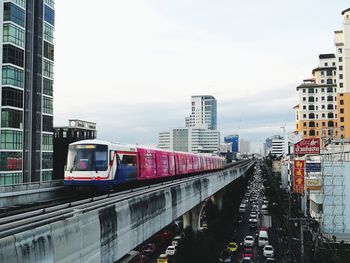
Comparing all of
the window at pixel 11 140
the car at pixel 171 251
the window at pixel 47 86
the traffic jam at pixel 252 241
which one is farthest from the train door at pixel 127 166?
the window at pixel 47 86

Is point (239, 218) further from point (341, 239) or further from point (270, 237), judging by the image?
point (341, 239)

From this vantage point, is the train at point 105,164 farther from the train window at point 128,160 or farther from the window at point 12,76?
the window at point 12,76

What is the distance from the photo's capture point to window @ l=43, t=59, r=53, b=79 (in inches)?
1925

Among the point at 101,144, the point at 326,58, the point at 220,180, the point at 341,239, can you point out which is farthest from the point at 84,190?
the point at 326,58

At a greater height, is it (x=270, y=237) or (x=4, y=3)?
(x=4, y=3)

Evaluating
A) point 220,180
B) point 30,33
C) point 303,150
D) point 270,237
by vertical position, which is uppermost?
point 30,33

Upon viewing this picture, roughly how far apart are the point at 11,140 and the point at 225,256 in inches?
961

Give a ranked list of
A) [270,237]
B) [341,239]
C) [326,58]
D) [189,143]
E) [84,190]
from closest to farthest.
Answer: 1. [84,190]
2. [341,239]
3. [270,237]
4. [326,58]
5. [189,143]

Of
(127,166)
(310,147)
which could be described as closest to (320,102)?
(310,147)

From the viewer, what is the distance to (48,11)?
49.5m

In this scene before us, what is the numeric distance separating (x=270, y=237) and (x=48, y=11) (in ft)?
130

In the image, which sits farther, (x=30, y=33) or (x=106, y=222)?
(x=30, y=33)

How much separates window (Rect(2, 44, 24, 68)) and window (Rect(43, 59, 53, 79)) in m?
4.89

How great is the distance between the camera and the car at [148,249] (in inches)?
1699
